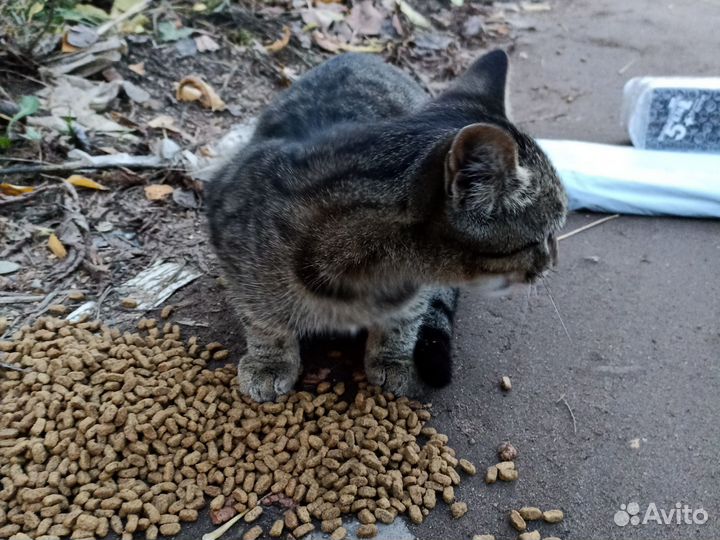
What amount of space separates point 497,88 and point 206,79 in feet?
8.53

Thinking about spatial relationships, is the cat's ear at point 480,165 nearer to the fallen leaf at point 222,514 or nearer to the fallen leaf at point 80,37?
the fallen leaf at point 222,514

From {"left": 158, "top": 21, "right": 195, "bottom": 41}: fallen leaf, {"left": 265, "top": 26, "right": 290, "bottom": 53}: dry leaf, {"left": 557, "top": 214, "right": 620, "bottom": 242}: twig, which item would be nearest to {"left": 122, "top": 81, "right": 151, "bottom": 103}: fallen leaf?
{"left": 158, "top": 21, "right": 195, "bottom": 41}: fallen leaf

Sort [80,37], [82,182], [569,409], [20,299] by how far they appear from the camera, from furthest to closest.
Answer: [80,37] < [82,182] < [20,299] < [569,409]

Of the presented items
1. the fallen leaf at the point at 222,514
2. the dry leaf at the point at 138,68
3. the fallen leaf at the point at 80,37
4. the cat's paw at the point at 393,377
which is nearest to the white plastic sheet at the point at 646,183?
the cat's paw at the point at 393,377

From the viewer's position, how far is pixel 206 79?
427cm

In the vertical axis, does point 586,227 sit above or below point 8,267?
below

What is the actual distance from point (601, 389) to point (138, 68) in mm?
3311

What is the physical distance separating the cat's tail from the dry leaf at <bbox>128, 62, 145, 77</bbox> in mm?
2613

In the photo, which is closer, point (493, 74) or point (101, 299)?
point (493, 74)

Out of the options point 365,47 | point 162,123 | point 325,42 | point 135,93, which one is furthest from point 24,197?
point 365,47

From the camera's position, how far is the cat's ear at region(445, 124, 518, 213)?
1647mm

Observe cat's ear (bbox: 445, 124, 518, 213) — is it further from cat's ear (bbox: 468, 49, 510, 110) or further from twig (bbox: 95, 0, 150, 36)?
twig (bbox: 95, 0, 150, 36)

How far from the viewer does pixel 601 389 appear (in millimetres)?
2439

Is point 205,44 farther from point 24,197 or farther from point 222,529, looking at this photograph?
point 222,529
